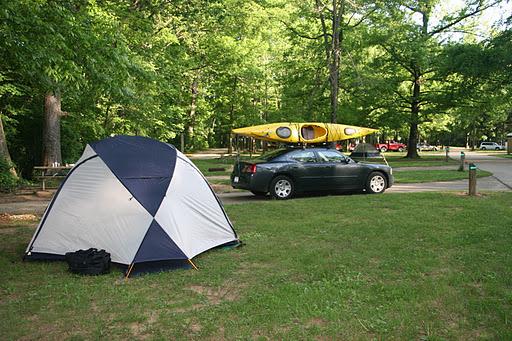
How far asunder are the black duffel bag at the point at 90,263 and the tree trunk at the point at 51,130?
1181 cm

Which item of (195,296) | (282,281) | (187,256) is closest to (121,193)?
(187,256)

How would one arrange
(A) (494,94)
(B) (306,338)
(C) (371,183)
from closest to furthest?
(B) (306,338)
(C) (371,183)
(A) (494,94)

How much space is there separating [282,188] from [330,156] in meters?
1.70

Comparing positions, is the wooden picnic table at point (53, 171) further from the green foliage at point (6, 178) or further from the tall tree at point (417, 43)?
the tall tree at point (417, 43)

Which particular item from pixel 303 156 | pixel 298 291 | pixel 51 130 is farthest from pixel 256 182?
pixel 51 130

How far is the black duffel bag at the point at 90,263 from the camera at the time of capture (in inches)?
219

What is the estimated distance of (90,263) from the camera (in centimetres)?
559

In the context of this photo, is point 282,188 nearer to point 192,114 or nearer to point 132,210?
point 132,210

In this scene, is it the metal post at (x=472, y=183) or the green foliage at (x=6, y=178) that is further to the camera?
the green foliage at (x=6, y=178)

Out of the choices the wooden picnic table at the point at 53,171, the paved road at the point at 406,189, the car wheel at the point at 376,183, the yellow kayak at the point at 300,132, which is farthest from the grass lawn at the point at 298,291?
the yellow kayak at the point at 300,132

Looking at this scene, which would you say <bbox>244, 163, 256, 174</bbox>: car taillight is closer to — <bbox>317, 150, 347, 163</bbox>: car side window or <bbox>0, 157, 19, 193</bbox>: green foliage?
<bbox>317, 150, 347, 163</bbox>: car side window

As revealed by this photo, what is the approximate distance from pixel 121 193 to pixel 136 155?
700 millimetres

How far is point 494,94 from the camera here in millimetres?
29688

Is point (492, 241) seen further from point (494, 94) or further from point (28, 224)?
point (494, 94)
